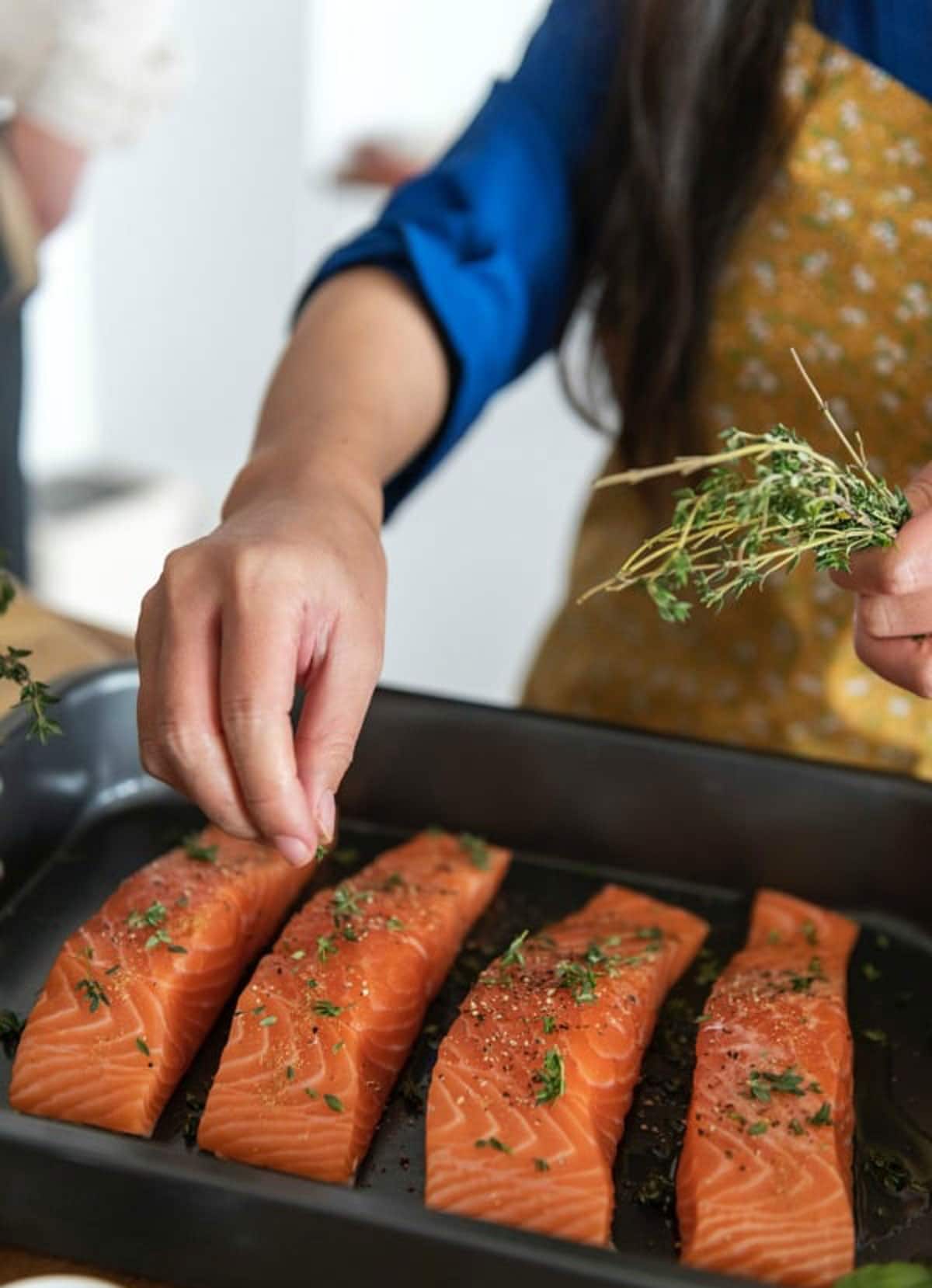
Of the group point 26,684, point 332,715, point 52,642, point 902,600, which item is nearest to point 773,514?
point 902,600

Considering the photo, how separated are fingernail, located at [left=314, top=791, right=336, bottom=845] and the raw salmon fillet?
25 cm

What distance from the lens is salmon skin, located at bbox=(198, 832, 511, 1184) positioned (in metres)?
1.14

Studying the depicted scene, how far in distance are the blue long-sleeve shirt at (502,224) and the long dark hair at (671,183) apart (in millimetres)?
49

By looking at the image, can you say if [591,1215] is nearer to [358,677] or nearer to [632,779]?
[358,677]

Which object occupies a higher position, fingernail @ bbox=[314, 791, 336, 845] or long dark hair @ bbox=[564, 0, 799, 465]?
long dark hair @ bbox=[564, 0, 799, 465]

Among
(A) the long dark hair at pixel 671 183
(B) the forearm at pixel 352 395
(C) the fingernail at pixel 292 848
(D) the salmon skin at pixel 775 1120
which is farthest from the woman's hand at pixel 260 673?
(A) the long dark hair at pixel 671 183

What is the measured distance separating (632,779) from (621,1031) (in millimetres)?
350

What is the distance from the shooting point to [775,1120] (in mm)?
1158

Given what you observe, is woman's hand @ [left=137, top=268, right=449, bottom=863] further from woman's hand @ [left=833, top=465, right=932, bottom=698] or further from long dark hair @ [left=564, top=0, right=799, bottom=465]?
long dark hair @ [left=564, top=0, right=799, bottom=465]

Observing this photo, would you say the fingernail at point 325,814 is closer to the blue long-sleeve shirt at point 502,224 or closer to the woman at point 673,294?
the woman at point 673,294

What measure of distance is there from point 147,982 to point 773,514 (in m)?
0.67

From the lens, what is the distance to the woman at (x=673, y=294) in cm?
152

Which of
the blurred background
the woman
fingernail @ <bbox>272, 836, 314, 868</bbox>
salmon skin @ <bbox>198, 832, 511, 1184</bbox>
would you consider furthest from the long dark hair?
the blurred background

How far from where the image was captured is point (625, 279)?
1667 mm
